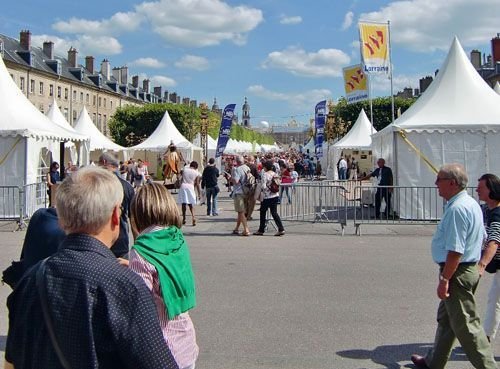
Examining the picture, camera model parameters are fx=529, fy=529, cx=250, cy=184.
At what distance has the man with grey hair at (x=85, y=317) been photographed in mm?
1762

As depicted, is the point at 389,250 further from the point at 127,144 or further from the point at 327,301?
the point at 127,144

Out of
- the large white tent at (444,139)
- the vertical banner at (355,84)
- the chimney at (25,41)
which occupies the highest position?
the chimney at (25,41)

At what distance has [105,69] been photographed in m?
91.6

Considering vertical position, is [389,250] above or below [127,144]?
below

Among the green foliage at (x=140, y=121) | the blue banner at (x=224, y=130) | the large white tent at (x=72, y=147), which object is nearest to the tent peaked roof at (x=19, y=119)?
the large white tent at (x=72, y=147)

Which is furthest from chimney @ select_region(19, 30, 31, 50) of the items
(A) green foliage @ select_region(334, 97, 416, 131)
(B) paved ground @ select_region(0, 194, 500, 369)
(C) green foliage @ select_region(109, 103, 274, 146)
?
(B) paved ground @ select_region(0, 194, 500, 369)

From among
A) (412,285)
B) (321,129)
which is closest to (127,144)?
(321,129)

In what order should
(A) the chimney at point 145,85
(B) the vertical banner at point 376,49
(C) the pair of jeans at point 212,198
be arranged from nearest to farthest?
(C) the pair of jeans at point 212,198, (B) the vertical banner at point 376,49, (A) the chimney at point 145,85

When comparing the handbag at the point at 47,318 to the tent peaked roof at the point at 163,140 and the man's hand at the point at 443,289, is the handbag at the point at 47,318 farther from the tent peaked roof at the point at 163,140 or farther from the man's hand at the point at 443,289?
the tent peaked roof at the point at 163,140

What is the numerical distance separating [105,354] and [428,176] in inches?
544

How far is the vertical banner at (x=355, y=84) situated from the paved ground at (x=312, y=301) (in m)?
12.9

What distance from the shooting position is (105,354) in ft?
5.90

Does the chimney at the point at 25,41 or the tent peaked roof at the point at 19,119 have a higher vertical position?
the chimney at the point at 25,41

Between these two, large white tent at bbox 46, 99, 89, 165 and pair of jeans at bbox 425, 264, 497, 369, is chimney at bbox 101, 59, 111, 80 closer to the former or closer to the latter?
large white tent at bbox 46, 99, 89, 165
